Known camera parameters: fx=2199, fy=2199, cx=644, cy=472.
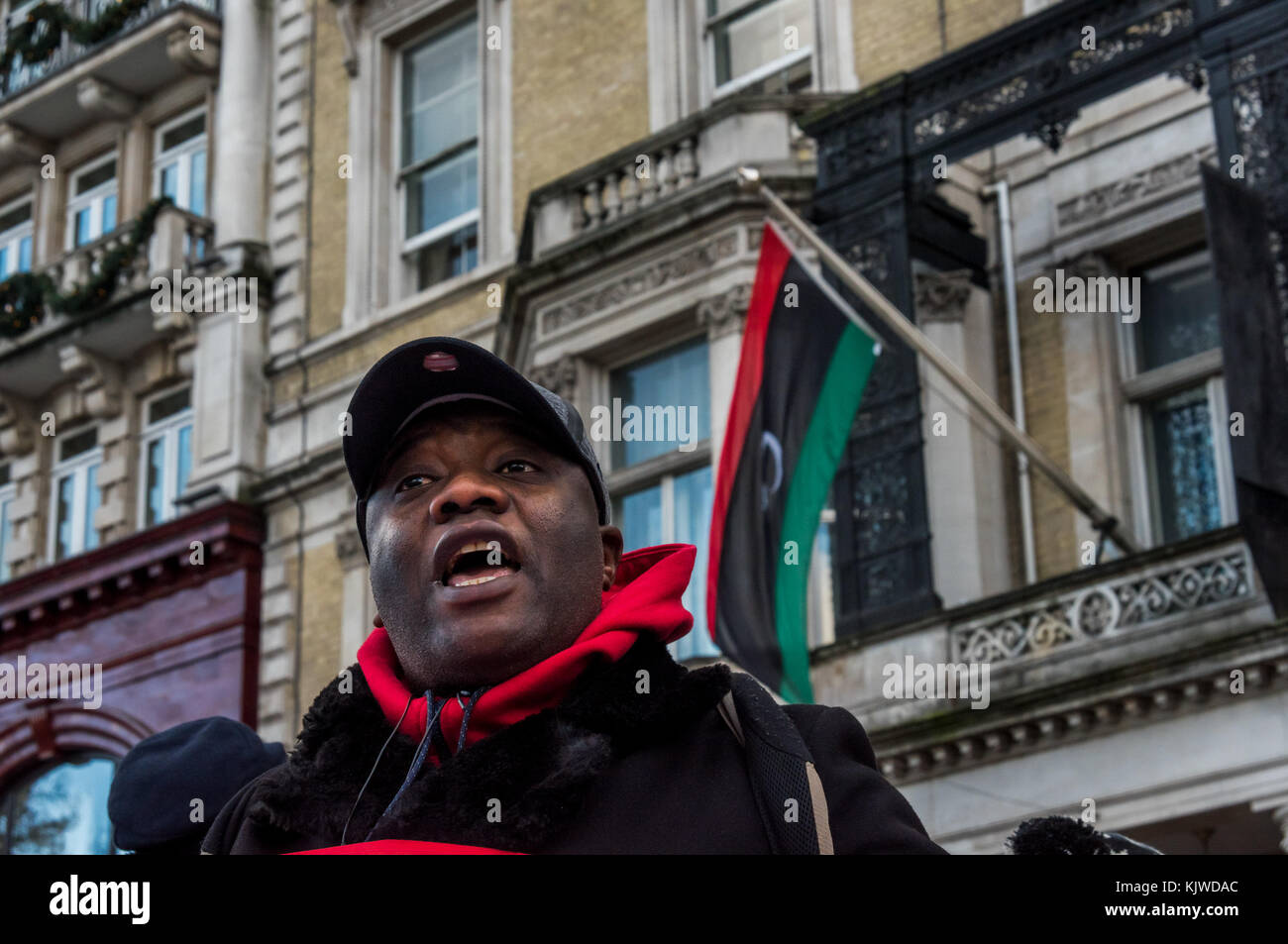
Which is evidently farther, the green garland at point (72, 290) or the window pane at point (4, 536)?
the window pane at point (4, 536)

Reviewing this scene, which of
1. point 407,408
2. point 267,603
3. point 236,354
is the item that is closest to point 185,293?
point 236,354

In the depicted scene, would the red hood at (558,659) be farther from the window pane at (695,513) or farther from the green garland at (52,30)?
the green garland at (52,30)

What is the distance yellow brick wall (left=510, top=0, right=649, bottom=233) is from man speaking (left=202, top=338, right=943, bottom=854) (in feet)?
54.9

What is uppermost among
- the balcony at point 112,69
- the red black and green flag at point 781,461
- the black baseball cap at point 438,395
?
the balcony at point 112,69

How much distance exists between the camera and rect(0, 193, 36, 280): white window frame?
1049 inches

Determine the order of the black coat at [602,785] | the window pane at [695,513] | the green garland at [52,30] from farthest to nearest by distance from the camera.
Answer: the green garland at [52,30]
the window pane at [695,513]
the black coat at [602,785]

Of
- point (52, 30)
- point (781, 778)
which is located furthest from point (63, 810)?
point (781, 778)

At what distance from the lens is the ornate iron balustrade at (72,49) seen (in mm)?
24703

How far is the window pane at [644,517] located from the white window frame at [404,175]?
4136 millimetres

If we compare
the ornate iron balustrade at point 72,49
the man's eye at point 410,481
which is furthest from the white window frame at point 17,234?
the man's eye at point 410,481

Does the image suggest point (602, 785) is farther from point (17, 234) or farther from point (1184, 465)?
point (17, 234)

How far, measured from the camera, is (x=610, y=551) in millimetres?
3189
